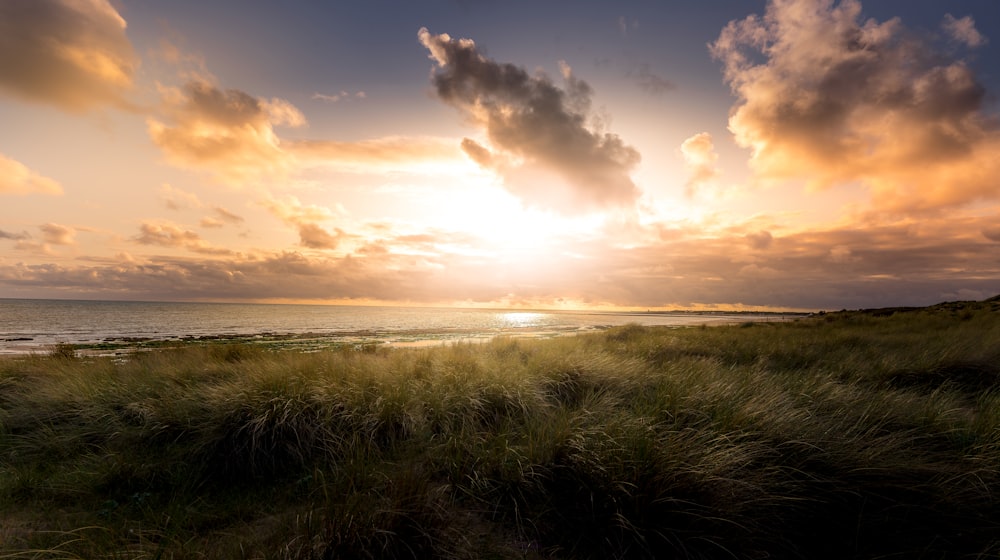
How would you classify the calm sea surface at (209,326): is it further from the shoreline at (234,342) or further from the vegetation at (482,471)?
the vegetation at (482,471)

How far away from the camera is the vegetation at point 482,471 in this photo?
3383mm

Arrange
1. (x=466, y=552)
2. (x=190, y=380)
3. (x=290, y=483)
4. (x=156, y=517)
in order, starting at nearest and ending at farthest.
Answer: (x=466, y=552), (x=156, y=517), (x=290, y=483), (x=190, y=380)

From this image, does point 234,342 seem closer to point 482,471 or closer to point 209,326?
point 209,326

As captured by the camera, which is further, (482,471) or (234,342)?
(234,342)

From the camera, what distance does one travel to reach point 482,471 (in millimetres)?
4387

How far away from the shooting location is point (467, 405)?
6531 mm

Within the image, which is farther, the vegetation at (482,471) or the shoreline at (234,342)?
the shoreline at (234,342)

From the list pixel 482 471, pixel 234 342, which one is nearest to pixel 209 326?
pixel 234 342

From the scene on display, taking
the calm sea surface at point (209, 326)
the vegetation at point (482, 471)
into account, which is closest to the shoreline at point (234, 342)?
the calm sea surface at point (209, 326)

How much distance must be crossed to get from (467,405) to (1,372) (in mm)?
12066

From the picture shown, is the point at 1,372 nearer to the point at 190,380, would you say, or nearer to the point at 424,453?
the point at 190,380

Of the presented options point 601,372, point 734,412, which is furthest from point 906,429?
point 601,372

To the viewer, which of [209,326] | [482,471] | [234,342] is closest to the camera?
[482,471]

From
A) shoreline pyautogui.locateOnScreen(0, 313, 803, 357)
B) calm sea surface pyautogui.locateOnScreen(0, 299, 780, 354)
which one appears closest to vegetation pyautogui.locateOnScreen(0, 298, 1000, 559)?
shoreline pyautogui.locateOnScreen(0, 313, 803, 357)
